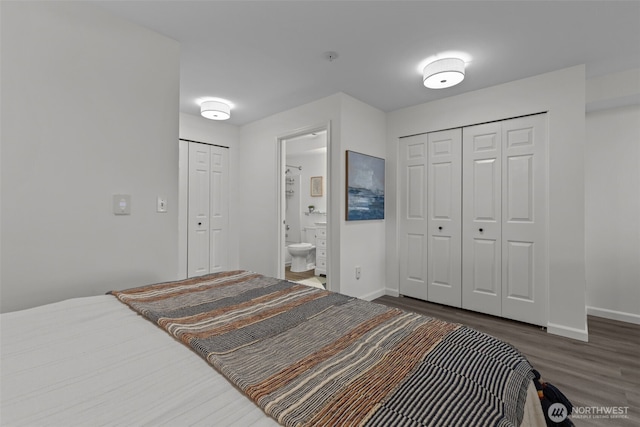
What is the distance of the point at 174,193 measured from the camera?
2.13 m

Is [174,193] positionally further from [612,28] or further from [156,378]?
[612,28]

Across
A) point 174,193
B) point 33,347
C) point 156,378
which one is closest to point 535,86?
point 174,193

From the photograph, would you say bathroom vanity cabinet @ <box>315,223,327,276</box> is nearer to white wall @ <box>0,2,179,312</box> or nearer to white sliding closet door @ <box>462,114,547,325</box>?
white sliding closet door @ <box>462,114,547,325</box>

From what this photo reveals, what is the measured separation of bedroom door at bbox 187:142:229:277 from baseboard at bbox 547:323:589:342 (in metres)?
3.83

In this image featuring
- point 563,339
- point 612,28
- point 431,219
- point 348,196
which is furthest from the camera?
point 431,219

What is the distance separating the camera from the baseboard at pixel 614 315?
284 centimetres

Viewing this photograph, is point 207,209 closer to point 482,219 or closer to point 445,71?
point 445,71

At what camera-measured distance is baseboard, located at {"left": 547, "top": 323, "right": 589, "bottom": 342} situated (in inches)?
96.9

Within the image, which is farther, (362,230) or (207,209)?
(207,209)

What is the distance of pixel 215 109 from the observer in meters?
3.30

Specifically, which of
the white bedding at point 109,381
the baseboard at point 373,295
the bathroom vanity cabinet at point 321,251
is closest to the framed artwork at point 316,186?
the bathroom vanity cabinet at point 321,251

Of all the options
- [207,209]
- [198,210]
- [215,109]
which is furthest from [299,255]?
[215,109]

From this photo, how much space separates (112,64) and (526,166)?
3.48m

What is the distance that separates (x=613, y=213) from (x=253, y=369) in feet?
12.8
